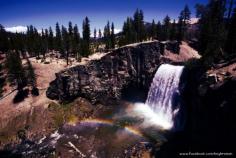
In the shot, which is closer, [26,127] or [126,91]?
[26,127]

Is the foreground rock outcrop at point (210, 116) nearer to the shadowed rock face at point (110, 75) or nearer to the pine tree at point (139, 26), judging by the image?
the shadowed rock face at point (110, 75)

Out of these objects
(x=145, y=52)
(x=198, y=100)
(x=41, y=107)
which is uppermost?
(x=145, y=52)

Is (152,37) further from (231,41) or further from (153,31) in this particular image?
(231,41)

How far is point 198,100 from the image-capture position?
38.3 metres

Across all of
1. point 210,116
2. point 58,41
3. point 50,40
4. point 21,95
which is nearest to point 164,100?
point 210,116

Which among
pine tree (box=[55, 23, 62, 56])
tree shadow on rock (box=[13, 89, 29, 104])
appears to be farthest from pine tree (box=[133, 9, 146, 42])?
tree shadow on rock (box=[13, 89, 29, 104])

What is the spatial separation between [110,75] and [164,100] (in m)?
19.7

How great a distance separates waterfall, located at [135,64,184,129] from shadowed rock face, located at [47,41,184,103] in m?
5.70

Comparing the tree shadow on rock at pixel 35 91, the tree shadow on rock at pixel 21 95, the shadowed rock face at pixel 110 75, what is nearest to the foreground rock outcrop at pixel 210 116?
the shadowed rock face at pixel 110 75

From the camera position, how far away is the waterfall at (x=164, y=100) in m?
48.6

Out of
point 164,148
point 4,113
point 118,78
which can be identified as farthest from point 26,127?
point 164,148

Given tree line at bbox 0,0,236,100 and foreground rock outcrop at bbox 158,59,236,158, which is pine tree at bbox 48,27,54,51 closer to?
tree line at bbox 0,0,236,100

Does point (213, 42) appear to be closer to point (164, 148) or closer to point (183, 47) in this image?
point (164, 148)

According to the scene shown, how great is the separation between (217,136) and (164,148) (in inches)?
426
